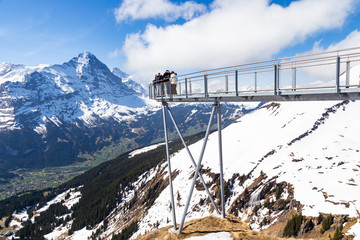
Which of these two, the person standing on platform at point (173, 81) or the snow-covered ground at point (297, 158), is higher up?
the person standing on platform at point (173, 81)

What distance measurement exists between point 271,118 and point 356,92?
105039mm

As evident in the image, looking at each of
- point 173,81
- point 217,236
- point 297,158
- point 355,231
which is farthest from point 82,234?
point 355,231

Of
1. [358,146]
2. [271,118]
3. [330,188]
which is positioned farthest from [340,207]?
[271,118]

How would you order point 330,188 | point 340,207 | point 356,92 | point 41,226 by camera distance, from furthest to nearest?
point 41,226 → point 330,188 → point 340,207 → point 356,92

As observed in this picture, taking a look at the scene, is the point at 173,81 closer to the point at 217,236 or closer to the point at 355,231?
the point at 217,236

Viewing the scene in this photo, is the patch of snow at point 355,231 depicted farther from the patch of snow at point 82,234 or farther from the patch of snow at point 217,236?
the patch of snow at point 82,234

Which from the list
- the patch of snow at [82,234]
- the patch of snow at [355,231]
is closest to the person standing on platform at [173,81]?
the patch of snow at [355,231]

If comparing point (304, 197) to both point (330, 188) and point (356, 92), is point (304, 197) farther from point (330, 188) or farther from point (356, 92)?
point (356, 92)

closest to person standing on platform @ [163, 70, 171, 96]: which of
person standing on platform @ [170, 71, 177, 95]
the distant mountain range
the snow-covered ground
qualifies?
person standing on platform @ [170, 71, 177, 95]

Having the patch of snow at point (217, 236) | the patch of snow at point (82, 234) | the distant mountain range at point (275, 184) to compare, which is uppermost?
the patch of snow at point (217, 236)

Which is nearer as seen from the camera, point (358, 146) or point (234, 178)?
point (358, 146)

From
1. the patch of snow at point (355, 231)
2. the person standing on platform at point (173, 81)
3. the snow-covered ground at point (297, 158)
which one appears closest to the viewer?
the person standing on platform at point (173, 81)

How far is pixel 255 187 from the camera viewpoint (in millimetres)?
55969

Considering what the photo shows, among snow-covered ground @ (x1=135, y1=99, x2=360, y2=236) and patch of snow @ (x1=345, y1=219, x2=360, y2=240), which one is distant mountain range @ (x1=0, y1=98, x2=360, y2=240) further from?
snow-covered ground @ (x1=135, y1=99, x2=360, y2=236)
